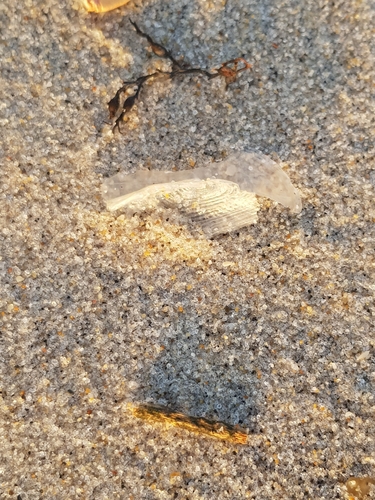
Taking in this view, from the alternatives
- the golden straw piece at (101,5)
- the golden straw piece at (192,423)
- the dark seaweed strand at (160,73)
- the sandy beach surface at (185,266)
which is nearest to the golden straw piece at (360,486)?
the sandy beach surface at (185,266)

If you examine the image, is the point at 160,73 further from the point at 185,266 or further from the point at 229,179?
the point at 185,266

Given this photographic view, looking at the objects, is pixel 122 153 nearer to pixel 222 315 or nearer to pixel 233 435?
pixel 222 315

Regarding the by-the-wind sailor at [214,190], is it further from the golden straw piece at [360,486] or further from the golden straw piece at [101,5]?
the golden straw piece at [360,486]

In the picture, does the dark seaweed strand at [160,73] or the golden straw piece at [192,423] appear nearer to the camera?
the golden straw piece at [192,423]

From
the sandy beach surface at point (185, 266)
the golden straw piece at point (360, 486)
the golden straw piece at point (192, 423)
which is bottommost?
the golden straw piece at point (360, 486)

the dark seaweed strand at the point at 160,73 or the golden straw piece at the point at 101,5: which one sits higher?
the golden straw piece at the point at 101,5

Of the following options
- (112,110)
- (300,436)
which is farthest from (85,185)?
(300,436)
